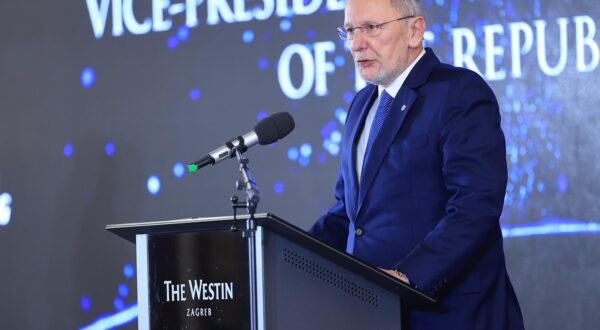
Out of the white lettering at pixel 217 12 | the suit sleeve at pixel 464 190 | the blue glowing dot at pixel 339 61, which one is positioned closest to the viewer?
the suit sleeve at pixel 464 190

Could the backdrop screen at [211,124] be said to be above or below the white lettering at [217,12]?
below

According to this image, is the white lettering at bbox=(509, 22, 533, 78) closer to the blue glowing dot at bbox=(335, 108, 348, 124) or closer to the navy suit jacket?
the blue glowing dot at bbox=(335, 108, 348, 124)

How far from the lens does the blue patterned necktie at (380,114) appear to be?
2.46m

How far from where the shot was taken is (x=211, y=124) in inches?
189

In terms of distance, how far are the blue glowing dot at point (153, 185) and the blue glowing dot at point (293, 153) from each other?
809mm

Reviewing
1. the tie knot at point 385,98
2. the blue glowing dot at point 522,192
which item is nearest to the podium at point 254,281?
the tie knot at point 385,98

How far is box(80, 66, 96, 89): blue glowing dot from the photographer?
16.5 ft

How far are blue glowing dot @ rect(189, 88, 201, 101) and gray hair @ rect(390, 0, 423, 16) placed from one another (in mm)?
2462

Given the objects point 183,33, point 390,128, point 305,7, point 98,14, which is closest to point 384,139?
point 390,128

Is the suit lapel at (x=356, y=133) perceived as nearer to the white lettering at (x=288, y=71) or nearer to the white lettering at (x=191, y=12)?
the white lettering at (x=288, y=71)

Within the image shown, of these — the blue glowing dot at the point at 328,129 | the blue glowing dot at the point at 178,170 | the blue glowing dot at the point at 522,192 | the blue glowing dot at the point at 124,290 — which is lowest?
the blue glowing dot at the point at 124,290

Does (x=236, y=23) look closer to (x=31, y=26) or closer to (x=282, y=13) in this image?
(x=282, y=13)

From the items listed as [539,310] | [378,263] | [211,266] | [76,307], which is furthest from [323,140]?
[211,266]

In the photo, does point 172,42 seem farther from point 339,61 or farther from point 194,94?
point 339,61
